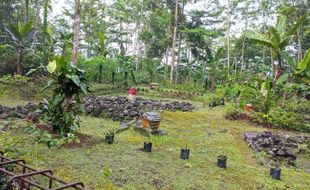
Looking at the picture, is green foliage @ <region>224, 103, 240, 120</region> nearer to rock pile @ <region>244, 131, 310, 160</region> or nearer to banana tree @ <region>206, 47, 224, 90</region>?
rock pile @ <region>244, 131, 310, 160</region>

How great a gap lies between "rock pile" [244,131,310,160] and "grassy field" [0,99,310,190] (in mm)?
382

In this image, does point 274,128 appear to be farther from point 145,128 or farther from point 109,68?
point 109,68

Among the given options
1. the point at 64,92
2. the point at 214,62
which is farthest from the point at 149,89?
the point at 64,92

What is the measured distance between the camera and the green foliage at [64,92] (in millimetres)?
6055

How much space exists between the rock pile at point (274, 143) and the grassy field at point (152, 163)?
382 mm

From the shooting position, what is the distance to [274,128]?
1091 centimetres

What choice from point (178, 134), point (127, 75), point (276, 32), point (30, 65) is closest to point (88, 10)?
point (127, 75)

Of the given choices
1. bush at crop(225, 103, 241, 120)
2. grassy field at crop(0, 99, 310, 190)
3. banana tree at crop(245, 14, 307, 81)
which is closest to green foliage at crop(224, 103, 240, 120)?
bush at crop(225, 103, 241, 120)

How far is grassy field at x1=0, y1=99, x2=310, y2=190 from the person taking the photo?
4.69 meters

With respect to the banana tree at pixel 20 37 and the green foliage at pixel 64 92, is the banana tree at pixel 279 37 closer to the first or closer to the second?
the green foliage at pixel 64 92

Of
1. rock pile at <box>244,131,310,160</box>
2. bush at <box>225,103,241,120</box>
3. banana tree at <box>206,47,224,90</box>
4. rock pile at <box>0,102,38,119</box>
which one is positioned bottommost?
rock pile at <box>244,131,310,160</box>

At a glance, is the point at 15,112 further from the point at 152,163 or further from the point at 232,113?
the point at 232,113

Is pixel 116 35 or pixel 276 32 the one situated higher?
pixel 116 35

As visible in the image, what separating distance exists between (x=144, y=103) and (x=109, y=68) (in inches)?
300
